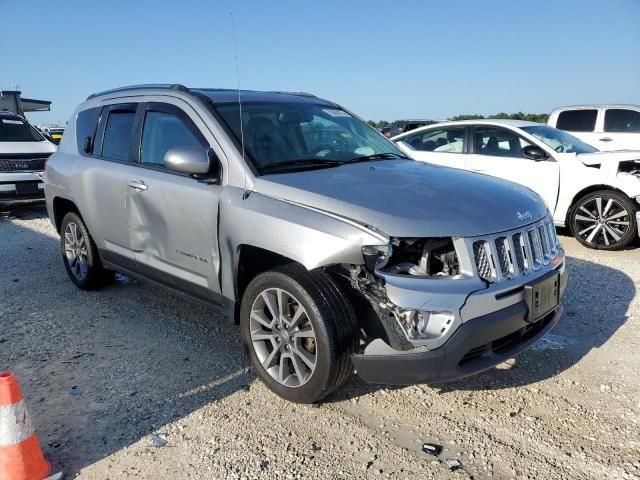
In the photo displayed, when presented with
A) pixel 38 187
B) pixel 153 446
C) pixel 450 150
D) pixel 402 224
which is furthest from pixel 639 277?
pixel 38 187

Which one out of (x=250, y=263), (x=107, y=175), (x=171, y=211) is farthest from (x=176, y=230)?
(x=107, y=175)

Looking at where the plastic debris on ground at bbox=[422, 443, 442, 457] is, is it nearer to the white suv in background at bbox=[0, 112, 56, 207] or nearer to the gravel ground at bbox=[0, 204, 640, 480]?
the gravel ground at bbox=[0, 204, 640, 480]

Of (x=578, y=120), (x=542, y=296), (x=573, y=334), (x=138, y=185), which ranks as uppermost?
(x=578, y=120)

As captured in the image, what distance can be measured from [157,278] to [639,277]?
471 centimetres

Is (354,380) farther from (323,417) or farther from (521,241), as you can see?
(521,241)

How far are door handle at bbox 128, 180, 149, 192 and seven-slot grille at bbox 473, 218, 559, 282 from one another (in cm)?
239

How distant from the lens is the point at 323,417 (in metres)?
2.93

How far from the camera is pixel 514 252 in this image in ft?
9.11

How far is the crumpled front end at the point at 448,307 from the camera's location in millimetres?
2518

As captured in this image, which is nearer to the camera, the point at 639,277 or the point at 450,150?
the point at 639,277

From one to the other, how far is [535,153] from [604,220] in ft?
3.95

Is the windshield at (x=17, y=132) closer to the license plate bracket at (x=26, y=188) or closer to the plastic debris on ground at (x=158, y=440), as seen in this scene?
the license plate bracket at (x=26, y=188)

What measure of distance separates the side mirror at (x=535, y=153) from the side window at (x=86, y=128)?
17.2ft

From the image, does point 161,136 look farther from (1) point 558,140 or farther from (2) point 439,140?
(1) point 558,140
